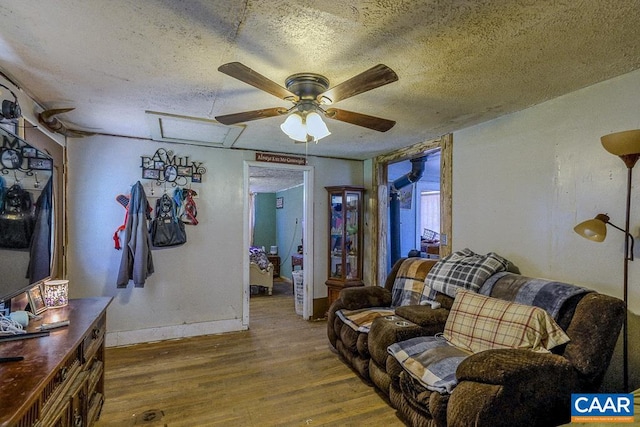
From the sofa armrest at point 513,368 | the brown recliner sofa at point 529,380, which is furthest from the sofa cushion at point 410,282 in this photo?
the sofa armrest at point 513,368

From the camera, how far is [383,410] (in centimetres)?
221

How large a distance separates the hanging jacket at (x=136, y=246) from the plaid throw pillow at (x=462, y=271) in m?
2.78

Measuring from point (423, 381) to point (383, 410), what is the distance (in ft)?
1.84

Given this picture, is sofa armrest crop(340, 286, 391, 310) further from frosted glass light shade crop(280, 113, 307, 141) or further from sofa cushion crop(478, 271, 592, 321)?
frosted glass light shade crop(280, 113, 307, 141)

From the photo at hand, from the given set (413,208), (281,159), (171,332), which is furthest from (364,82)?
(413,208)

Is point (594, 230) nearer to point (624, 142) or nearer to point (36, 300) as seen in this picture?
point (624, 142)

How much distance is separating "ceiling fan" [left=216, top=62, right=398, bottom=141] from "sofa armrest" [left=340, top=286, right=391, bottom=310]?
170 cm

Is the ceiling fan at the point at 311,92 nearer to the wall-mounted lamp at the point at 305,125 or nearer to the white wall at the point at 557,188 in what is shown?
the wall-mounted lamp at the point at 305,125

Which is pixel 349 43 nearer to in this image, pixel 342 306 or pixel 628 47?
pixel 628 47

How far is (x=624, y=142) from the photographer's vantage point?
1.68m

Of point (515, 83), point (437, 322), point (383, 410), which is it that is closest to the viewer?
point (515, 83)

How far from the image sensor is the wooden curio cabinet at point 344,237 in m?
4.23

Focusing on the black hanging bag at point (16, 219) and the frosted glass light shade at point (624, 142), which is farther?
the frosted glass light shade at point (624, 142)

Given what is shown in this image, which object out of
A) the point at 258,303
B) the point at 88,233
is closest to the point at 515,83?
the point at 88,233
